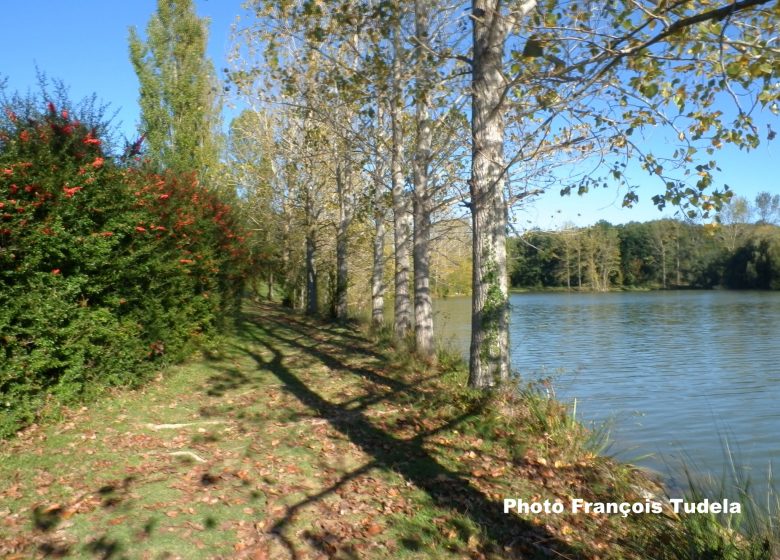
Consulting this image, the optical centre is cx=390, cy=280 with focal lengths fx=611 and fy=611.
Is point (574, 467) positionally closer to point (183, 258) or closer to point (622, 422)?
point (622, 422)

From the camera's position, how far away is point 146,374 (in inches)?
336

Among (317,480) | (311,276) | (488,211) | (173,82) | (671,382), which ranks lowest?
(671,382)

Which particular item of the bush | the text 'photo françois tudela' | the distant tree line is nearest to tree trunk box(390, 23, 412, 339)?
the bush

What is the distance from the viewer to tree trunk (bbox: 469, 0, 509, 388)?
8.27m

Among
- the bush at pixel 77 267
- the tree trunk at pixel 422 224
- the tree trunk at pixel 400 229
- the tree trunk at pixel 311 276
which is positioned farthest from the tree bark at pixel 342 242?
the bush at pixel 77 267

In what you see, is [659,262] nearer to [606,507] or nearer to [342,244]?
[342,244]

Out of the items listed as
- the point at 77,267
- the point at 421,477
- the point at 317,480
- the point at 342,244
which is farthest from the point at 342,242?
the point at 317,480

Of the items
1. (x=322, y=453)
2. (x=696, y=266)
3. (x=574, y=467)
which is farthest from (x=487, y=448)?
(x=696, y=266)

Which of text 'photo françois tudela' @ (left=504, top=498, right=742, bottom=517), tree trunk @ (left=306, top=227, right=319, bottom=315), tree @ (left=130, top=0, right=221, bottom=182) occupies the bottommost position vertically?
text 'photo françois tudela' @ (left=504, top=498, right=742, bottom=517)

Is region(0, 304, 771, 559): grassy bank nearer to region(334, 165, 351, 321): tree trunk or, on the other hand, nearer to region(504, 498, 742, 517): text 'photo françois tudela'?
region(504, 498, 742, 517): text 'photo françois tudela'

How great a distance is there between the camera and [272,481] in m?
5.80

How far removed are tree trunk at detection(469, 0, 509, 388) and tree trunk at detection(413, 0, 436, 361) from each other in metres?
3.26

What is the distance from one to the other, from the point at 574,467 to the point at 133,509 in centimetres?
474

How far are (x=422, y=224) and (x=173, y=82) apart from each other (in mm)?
8974
